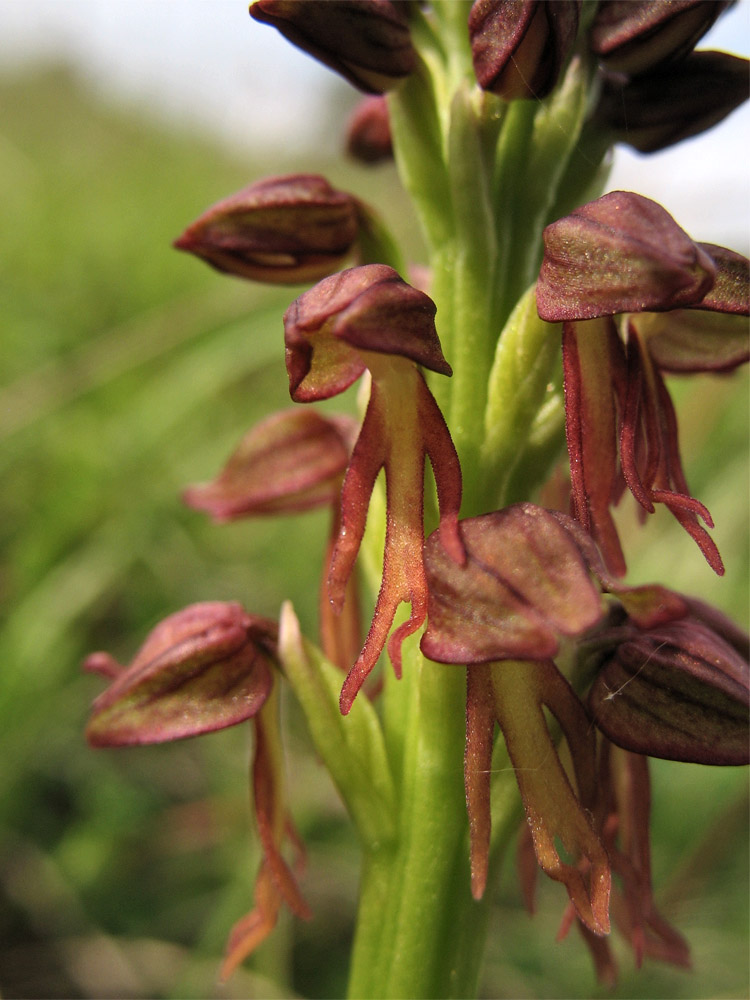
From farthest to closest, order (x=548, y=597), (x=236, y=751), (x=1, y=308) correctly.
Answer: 1. (x=1, y=308)
2. (x=236, y=751)
3. (x=548, y=597)

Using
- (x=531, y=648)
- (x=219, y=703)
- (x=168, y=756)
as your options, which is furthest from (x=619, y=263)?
(x=168, y=756)

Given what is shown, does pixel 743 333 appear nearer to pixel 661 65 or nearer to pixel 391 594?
pixel 661 65

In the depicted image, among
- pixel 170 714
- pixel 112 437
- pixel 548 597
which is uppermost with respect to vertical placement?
pixel 548 597

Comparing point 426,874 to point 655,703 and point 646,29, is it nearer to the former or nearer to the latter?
point 655,703

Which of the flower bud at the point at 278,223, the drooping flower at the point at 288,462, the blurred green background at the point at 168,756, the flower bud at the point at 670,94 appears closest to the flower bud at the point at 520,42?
the flower bud at the point at 670,94

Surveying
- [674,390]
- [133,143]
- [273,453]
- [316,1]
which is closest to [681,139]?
[316,1]

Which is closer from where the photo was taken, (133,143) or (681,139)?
(681,139)

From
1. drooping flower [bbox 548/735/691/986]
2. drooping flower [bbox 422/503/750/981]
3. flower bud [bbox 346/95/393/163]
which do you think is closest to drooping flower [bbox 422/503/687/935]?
drooping flower [bbox 422/503/750/981]

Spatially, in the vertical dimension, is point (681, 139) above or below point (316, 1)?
below
